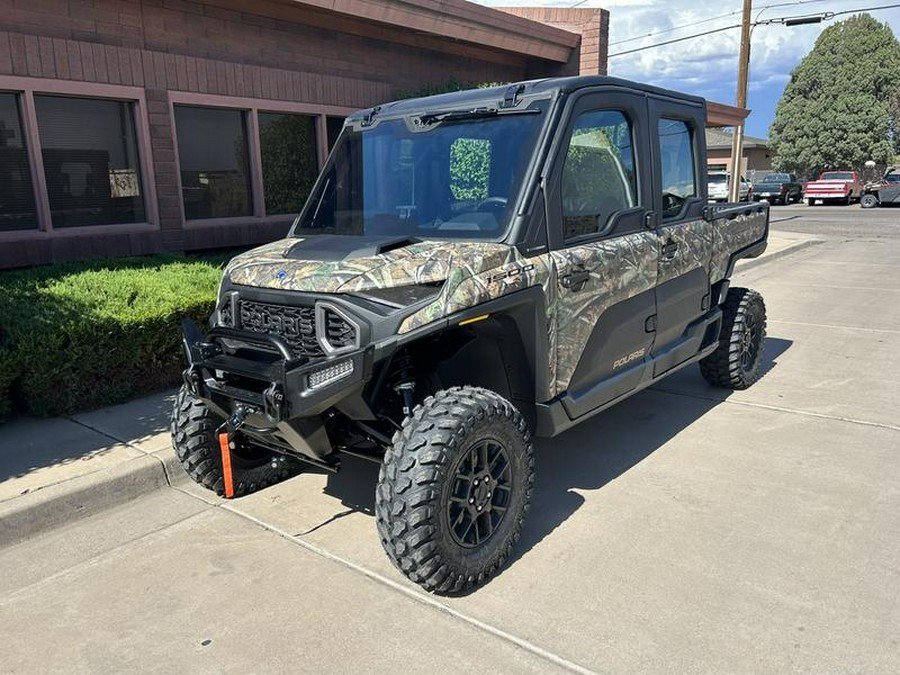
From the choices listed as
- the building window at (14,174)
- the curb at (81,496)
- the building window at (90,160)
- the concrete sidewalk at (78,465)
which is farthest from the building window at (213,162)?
the curb at (81,496)

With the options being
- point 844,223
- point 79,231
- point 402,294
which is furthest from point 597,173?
point 844,223

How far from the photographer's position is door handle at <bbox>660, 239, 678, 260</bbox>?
14.3 ft

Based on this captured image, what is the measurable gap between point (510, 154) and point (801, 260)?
13101 millimetres

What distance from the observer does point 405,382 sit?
10.7ft

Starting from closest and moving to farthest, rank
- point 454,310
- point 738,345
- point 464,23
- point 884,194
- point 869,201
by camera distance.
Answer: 1. point 454,310
2. point 738,345
3. point 464,23
4. point 884,194
5. point 869,201

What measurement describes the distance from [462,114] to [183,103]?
16.6ft

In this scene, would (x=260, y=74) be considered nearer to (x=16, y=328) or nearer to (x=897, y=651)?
(x=16, y=328)

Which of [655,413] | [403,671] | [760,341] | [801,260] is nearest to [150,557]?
[403,671]

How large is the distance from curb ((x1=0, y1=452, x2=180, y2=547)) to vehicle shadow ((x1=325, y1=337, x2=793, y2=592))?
1049 millimetres

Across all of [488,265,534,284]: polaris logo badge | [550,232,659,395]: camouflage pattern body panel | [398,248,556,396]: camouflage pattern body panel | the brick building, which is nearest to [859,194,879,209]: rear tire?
the brick building

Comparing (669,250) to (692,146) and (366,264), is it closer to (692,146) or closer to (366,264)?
(692,146)

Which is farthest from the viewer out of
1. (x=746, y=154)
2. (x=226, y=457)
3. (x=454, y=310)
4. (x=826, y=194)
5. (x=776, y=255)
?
(x=746, y=154)

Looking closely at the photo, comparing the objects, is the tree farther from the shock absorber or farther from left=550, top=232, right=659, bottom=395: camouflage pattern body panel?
the shock absorber

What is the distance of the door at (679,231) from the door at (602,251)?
6.4 inches
